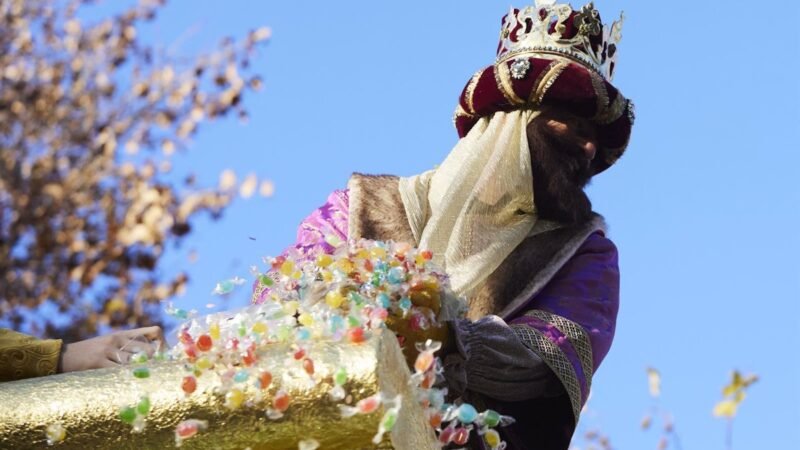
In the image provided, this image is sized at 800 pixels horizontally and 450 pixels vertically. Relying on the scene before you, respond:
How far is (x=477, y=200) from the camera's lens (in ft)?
15.4

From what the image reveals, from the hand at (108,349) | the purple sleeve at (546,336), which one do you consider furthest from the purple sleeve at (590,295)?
the hand at (108,349)

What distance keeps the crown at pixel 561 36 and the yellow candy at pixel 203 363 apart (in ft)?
7.86

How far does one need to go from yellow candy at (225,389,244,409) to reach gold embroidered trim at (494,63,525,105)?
2.25 metres

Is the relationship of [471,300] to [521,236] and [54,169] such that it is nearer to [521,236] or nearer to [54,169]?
[521,236]

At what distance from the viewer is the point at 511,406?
14.1ft

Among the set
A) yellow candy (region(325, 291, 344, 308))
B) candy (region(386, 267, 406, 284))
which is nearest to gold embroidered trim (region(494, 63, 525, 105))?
candy (region(386, 267, 406, 284))

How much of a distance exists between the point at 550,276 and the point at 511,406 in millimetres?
476

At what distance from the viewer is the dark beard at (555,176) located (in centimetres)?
479

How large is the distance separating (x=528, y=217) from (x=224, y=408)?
2111 mm

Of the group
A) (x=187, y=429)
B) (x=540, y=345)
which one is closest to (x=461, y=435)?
(x=187, y=429)

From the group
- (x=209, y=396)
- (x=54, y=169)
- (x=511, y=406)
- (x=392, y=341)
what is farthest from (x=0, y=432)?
(x=54, y=169)

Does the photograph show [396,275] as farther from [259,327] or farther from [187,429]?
[187,429]

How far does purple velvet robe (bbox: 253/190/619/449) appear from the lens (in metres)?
4.07

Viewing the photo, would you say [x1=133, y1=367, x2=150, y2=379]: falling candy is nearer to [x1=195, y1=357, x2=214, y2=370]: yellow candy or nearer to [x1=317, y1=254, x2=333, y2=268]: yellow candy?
[x1=195, y1=357, x2=214, y2=370]: yellow candy
